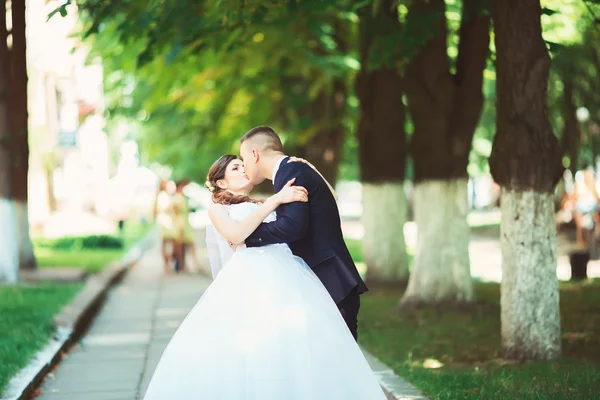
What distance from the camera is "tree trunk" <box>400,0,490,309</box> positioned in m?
12.7

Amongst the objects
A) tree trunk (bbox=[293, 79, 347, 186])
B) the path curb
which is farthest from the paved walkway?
tree trunk (bbox=[293, 79, 347, 186])

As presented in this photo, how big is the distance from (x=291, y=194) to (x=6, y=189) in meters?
11.9

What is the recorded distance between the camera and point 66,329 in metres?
11.4

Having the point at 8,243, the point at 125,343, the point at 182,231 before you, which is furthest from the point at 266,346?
the point at 182,231

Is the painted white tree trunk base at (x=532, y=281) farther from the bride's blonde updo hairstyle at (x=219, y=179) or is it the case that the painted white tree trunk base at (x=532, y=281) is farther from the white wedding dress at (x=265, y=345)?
the bride's blonde updo hairstyle at (x=219, y=179)

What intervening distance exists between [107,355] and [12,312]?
2147 millimetres

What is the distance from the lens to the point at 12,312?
12156 mm

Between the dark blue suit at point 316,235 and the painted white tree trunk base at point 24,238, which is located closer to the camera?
the dark blue suit at point 316,235

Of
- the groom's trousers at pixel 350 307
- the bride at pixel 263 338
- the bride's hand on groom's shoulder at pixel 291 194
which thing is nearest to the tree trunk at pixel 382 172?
the groom's trousers at pixel 350 307

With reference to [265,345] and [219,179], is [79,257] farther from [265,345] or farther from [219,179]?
[265,345]

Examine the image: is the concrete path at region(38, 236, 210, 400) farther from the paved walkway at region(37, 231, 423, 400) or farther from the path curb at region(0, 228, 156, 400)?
the path curb at region(0, 228, 156, 400)

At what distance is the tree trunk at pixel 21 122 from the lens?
17250 millimetres

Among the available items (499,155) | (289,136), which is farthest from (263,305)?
(289,136)

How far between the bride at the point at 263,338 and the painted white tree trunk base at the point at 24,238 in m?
12.4
